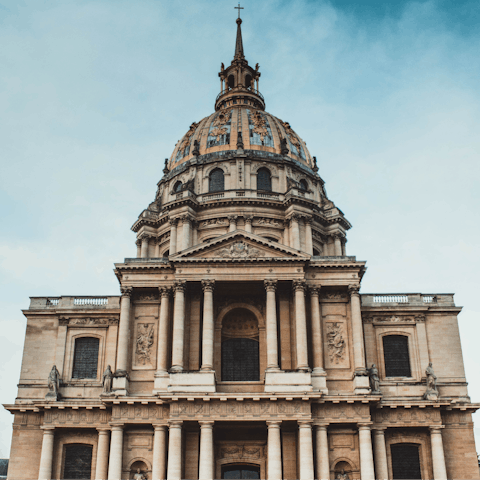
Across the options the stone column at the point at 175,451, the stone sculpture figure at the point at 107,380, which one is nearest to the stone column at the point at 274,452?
the stone column at the point at 175,451

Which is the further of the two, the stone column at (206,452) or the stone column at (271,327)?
the stone column at (271,327)

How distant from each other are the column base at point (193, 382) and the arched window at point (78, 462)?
720 centimetres

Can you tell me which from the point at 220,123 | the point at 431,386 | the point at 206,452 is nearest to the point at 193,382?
the point at 206,452

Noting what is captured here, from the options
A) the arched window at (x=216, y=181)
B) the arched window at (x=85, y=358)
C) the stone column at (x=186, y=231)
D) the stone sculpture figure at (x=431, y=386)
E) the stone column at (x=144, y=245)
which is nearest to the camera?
the stone sculpture figure at (x=431, y=386)

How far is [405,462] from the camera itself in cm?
3603

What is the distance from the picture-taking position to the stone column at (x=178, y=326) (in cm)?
3575

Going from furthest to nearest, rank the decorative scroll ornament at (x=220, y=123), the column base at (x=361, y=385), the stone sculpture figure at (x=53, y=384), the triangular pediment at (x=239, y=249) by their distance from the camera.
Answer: the decorative scroll ornament at (x=220, y=123)
the triangular pediment at (x=239, y=249)
the stone sculpture figure at (x=53, y=384)
the column base at (x=361, y=385)

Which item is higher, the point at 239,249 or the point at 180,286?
the point at 239,249

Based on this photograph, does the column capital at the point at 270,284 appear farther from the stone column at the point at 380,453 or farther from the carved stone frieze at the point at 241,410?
the stone column at the point at 380,453

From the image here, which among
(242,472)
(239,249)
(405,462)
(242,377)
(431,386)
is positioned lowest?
(242,472)

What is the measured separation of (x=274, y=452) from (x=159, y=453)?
6.42 m

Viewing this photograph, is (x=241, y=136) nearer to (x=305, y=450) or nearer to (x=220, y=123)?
(x=220, y=123)

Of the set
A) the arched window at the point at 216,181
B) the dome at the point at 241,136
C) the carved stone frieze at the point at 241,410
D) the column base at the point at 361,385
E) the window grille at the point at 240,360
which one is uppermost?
the dome at the point at 241,136

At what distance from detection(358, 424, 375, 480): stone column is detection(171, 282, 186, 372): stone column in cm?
1078
